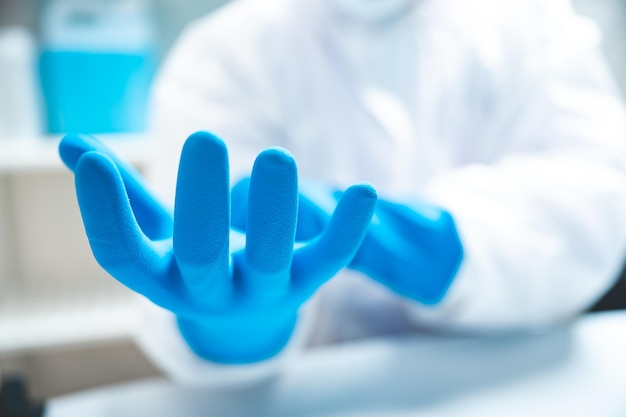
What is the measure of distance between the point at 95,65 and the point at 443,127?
717 mm

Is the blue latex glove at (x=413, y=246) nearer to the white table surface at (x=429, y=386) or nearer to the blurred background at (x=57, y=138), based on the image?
the white table surface at (x=429, y=386)

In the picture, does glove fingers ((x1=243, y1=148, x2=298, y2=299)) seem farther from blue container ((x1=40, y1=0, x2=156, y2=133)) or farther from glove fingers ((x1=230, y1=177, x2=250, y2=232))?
blue container ((x1=40, y1=0, x2=156, y2=133))

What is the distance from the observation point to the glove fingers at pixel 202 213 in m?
0.24

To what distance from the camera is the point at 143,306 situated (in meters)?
0.47

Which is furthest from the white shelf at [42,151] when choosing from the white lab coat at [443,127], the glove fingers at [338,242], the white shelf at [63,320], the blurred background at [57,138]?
the glove fingers at [338,242]

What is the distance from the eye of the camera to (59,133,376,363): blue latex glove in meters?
0.24

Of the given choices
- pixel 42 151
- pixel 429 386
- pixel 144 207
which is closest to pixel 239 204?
pixel 144 207

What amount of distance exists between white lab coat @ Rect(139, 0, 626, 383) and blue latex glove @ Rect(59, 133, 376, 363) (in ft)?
0.44

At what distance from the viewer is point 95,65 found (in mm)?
993

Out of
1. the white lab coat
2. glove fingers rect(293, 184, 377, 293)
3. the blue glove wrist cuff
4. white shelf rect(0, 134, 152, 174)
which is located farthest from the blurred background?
glove fingers rect(293, 184, 377, 293)

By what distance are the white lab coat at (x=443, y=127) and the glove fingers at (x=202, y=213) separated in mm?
176

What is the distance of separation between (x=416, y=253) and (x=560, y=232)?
13cm

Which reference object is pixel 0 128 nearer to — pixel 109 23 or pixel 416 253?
pixel 109 23

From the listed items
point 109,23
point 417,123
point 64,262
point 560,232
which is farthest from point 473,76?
point 64,262
